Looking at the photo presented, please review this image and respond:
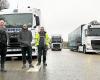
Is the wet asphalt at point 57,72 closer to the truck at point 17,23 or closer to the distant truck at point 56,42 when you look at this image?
the truck at point 17,23

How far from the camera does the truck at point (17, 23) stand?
2369 cm

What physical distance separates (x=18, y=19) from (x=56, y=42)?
3995 cm

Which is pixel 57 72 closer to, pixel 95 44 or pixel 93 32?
pixel 95 44

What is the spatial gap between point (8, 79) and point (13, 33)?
1113 cm

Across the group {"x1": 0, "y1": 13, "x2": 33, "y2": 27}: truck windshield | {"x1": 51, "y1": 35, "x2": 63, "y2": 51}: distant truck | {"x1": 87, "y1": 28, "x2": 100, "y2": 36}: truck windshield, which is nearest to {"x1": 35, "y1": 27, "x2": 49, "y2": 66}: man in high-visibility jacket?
{"x1": 0, "y1": 13, "x2": 33, "y2": 27}: truck windshield

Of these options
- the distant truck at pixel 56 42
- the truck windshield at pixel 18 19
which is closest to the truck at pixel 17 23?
the truck windshield at pixel 18 19

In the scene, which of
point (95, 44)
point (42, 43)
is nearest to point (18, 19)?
point (42, 43)

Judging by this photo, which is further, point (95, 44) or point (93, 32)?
point (93, 32)

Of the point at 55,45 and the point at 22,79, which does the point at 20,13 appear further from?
the point at 55,45

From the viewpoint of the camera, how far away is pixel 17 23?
973 inches

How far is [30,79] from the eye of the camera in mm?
12625

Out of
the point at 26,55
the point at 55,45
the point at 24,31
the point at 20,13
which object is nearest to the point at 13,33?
the point at 20,13

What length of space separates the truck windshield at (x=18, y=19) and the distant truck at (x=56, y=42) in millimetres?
38689

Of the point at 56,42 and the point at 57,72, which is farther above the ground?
the point at 56,42
